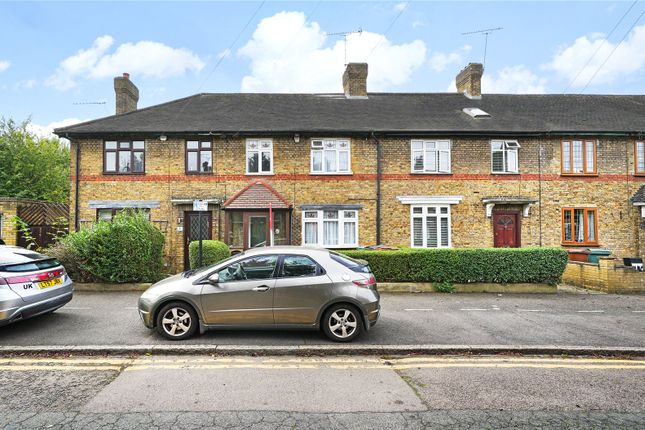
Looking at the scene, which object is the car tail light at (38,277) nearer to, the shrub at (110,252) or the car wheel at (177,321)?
the car wheel at (177,321)

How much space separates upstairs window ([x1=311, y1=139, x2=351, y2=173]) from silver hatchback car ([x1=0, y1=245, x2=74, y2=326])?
9359mm

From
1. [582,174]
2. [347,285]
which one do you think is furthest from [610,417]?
[582,174]

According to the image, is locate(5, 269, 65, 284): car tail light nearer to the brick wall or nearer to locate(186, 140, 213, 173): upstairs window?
the brick wall

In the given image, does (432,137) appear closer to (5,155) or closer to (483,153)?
(483,153)

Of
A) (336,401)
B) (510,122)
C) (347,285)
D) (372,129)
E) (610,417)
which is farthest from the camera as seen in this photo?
(510,122)

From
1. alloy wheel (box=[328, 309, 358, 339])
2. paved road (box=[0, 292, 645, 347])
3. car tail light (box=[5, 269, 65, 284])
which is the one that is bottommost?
paved road (box=[0, 292, 645, 347])

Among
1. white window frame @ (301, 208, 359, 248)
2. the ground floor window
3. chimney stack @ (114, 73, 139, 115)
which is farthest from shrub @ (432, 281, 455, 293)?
chimney stack @ (114, 73, 139, 115)

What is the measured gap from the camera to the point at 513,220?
14141 mm

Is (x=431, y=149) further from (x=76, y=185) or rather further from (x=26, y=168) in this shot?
(x=26, y=168)

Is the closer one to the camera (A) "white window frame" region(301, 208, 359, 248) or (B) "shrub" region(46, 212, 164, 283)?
(B) "shrub" region(46, 212, 164, 283)

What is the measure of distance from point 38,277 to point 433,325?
7.17 m

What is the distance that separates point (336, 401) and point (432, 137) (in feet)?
40.6

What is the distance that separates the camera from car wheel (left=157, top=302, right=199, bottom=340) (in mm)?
5586

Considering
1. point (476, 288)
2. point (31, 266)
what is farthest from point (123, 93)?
point (476, 288)
